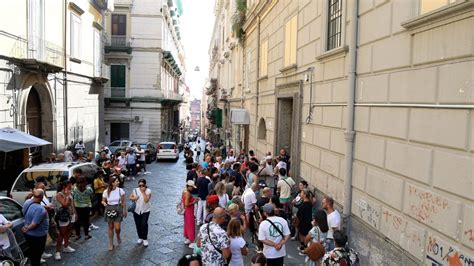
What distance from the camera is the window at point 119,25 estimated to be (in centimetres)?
3928

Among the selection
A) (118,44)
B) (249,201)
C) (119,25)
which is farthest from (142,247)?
(119,25)

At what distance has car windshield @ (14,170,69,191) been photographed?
34.9 feet

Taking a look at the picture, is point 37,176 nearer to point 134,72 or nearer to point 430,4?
point 430,4

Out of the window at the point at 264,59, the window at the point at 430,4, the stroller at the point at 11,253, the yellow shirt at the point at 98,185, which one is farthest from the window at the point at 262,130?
the window at the point at 430,4

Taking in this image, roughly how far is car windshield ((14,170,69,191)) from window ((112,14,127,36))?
100 feet

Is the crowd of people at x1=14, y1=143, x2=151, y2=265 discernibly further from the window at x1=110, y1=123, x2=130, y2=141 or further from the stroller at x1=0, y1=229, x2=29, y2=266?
the window at x1=110, y1=123, x2=130, y2=141

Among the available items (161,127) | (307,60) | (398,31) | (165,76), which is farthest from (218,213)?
(165,76)

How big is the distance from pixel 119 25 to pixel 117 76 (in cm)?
474

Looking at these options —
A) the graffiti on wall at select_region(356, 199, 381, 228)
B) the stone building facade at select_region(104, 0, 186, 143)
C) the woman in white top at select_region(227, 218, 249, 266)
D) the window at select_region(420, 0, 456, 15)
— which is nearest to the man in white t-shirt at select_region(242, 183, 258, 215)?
the graffiti on wall at select_region(356, 199, 381, 228)

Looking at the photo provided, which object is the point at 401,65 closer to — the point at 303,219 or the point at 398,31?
the point at 398,31

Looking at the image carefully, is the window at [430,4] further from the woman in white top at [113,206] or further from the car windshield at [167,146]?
the car windshield at [167,146]

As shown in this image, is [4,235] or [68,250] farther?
[68,250]

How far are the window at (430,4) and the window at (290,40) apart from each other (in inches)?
265

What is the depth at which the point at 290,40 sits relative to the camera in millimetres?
12734
